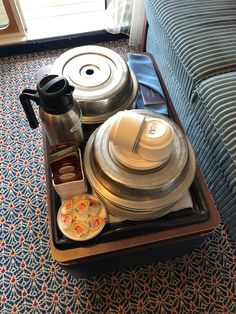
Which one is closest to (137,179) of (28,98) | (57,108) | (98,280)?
(57,108)

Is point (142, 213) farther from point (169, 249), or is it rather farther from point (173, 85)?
point (173, 85)

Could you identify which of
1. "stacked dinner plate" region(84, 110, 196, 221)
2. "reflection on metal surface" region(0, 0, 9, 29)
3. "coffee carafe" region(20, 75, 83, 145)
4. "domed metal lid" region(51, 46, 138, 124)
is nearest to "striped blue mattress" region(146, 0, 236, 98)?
"domed metal lid" region(51, 46, 138, 124)

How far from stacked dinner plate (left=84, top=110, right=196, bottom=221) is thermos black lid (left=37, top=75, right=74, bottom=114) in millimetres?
147

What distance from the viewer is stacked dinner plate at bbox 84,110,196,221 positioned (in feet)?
2.52

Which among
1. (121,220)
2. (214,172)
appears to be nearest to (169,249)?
(121,220)

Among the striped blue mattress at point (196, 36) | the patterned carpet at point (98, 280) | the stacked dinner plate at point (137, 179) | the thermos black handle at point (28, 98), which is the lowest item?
the patterned carpet at point (98, 280)

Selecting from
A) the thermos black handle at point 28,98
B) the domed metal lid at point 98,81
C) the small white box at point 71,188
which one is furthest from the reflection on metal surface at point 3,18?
the small white box at point 71,188

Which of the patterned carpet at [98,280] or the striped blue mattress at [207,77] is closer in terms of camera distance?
the striped blue mattress at [207,77]

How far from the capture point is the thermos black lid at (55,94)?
0.74m

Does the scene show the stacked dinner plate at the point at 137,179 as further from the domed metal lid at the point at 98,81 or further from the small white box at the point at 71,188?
the domed metal lid at the point at 98,81

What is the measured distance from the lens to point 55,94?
731 millimetres

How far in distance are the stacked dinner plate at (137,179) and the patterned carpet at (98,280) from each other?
1.58 feet

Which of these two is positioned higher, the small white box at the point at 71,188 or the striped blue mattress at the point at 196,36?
the striped blue mattress at the point at 196,36

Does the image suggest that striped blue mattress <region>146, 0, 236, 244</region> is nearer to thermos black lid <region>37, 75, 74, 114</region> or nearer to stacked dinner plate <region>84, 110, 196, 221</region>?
stacked dinner plate <region>84, 110, 196, 221</region>
